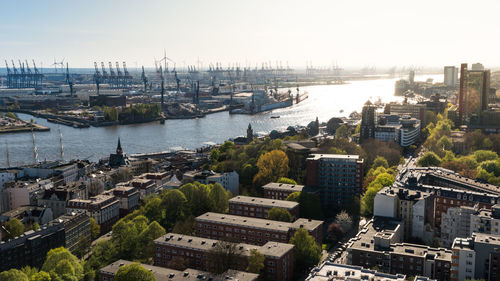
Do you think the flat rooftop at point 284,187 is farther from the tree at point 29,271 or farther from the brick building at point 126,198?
the tree at point 29,271

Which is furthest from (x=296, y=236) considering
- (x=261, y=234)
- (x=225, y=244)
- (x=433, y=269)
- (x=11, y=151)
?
(x=11, y=151)

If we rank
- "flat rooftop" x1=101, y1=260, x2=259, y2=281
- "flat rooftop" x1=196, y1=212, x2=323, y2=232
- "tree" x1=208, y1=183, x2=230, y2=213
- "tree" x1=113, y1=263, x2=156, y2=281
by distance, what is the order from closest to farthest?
"tree" x1=113, y1=263, x2=156, y2=281 < "flat rooftop" x1=101, y1=260, x2=259, y2=281 < "flat rooftop" x1=196, y1=212, x2=323, y2=232 < "tree" x1=208, y1=183, x2=230, y2=213

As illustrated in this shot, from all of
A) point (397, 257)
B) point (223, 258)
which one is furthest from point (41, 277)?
point (397, 257)

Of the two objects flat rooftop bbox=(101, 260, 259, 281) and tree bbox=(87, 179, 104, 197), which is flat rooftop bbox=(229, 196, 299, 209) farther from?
tree bbox=(87, 179, 104, 197)

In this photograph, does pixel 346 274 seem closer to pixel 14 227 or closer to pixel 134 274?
pixel 134 274

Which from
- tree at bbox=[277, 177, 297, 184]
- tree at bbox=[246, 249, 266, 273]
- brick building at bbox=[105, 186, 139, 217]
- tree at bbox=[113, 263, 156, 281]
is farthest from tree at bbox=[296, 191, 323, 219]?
tree at bbox=[113, 263, 156, 281]

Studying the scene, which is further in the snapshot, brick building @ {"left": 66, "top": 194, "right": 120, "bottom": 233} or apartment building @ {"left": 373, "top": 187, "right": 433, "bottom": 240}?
brick building @ {"left": 66, "top": 194, "right": 120, "bottom": 233}

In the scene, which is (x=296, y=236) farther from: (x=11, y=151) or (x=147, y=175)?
(x=11, y=151)
